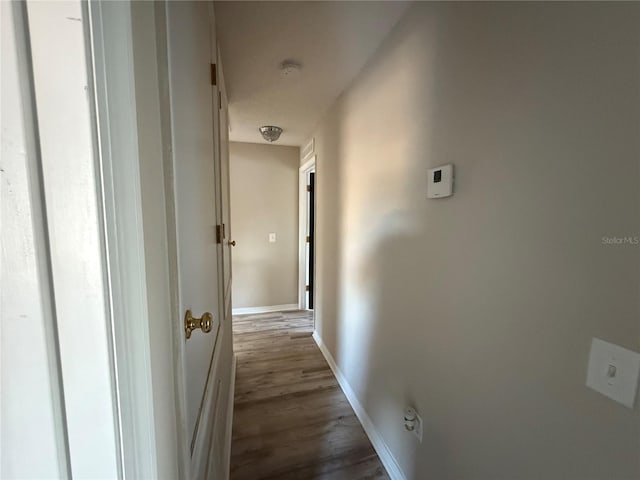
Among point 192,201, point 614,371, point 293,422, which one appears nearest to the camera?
point 614,371

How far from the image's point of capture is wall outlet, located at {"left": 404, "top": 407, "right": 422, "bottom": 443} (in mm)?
1291

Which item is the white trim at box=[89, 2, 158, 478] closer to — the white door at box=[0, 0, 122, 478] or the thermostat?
the white door at box=[0, 0, 122, 478]

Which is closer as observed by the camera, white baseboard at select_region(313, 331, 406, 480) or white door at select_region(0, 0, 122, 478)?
white door at select_region(0, 0, 122, 478)

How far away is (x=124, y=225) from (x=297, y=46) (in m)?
1.66

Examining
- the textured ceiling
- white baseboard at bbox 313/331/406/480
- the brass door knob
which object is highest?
the textured ceiling

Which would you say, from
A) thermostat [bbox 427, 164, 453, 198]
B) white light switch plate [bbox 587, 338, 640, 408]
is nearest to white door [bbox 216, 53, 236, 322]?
thermostat [bbox 427, 164, 453, 198]

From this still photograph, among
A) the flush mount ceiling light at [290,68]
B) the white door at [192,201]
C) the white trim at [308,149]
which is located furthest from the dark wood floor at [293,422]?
the flush mount ceiling light at [290,68]

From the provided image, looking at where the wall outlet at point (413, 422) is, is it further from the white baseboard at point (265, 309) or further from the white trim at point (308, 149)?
the white baseboard at point (265, 309)

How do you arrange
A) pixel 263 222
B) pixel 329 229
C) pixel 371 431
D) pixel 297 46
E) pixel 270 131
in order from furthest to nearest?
pixel 263 222, pixel 270 131, pixel 329 229, pixel 371 431, pixel 297 46

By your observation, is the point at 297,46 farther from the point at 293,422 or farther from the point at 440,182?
the point at 293,422

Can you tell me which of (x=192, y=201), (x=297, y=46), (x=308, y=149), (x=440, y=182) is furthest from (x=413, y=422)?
(x=308, y=149)

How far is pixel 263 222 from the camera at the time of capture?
391cm

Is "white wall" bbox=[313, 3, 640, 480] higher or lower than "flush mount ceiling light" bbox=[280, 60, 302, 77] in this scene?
lower

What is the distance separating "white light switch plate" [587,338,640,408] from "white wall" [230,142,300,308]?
3.58m
